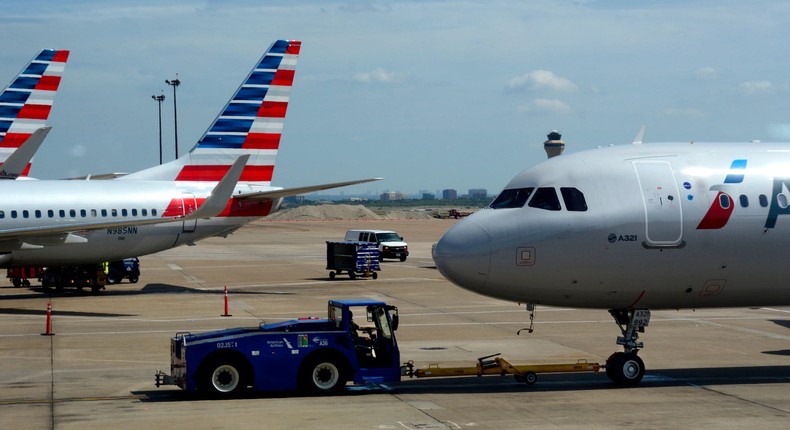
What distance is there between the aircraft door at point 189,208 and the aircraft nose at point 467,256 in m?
26.0

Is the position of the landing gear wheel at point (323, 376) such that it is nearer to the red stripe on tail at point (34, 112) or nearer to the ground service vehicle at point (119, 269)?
the ground service vehicle at point (119, 269)

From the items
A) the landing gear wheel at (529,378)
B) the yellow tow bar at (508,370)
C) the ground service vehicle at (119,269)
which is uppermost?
the ground service vehicle at (119,269)

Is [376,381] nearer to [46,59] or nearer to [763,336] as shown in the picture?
[763,336]

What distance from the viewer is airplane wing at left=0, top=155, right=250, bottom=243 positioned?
4054 cm

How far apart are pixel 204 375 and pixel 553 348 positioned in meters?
12.1

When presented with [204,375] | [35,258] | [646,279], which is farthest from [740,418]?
[35,258]

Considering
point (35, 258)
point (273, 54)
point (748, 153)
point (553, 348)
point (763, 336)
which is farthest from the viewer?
point (273, 54)

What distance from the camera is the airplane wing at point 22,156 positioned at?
47.0 meters

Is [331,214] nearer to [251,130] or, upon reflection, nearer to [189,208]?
[251,130]

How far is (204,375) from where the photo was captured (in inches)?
870

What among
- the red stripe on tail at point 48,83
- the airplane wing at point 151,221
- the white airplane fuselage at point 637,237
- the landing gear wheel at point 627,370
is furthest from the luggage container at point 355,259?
the landing gear wheel at point 627,370

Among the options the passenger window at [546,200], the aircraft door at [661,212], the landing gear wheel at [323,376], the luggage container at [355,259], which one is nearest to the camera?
the landing gear wheel at [323,376]

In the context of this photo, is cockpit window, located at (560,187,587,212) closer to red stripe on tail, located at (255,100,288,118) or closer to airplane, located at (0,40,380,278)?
airplane, located at (0,40,380,278)

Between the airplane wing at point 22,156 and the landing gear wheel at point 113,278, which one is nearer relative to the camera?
the airplane wing at point 22,156
